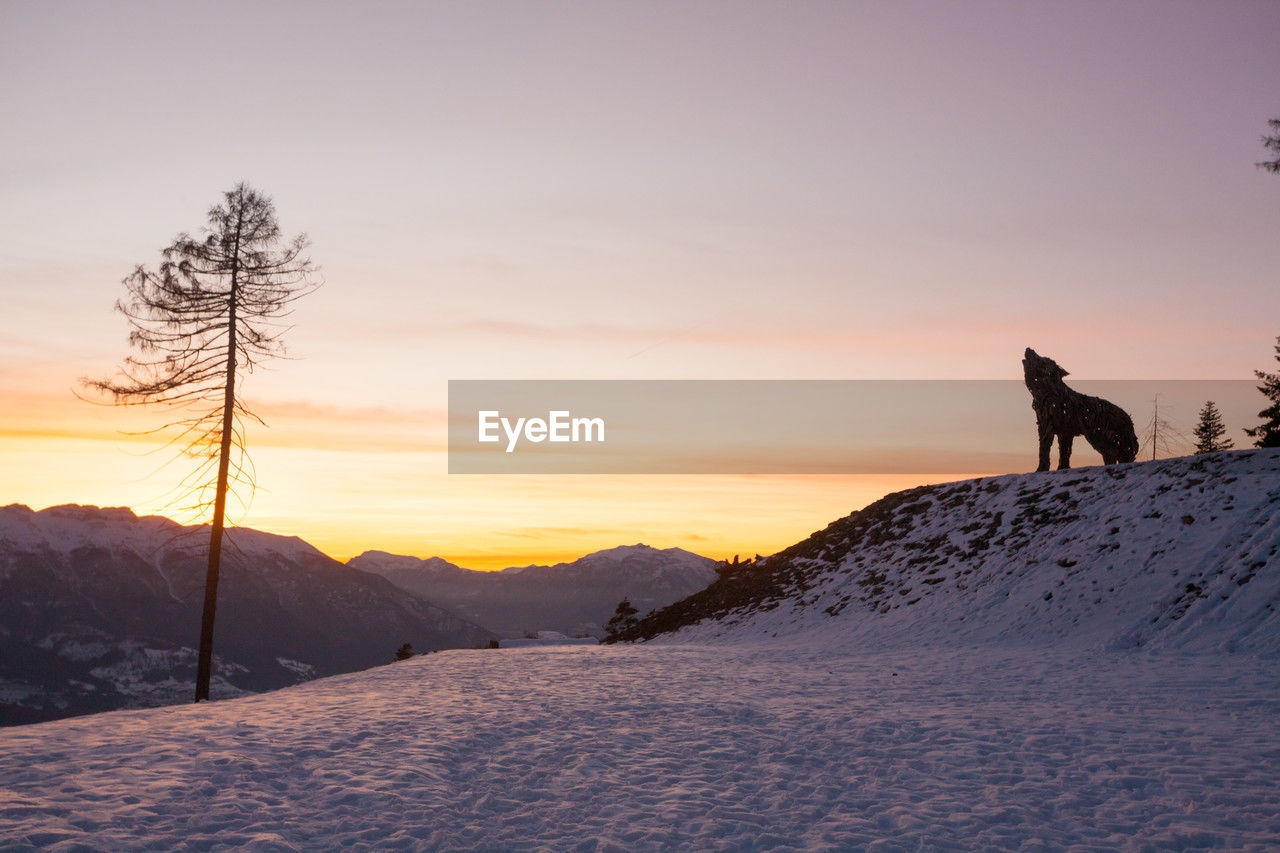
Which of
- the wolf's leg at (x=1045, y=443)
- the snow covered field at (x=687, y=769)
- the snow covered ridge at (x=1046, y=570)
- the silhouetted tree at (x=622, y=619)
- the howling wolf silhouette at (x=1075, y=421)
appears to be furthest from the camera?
the silhouetted tree at (x=622, y=619)

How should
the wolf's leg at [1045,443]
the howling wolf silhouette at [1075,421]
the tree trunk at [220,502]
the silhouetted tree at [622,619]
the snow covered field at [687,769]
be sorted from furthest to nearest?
the silhouetted tree at [622,619] < the wolf's leg at [1045,443] < the howling wolf silhouette at [1075,421] < the tree trunk at [220,502] < the snow covered field at [687,769]

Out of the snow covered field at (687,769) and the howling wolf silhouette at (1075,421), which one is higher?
the howling wolf silhouette at (1075,421)

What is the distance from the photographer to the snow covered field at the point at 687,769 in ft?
25.3

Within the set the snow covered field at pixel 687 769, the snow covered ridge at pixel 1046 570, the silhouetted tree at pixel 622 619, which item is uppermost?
the snow covered ridge at pixel 1046 570

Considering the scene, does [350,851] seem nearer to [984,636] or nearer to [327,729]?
[327,729]

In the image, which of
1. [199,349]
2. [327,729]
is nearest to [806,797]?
[327,729]

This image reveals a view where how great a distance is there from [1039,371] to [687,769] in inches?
1165

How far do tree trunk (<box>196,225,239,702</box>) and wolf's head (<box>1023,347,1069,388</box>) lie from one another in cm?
3042

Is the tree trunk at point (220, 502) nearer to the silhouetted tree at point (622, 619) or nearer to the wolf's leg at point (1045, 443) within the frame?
the silhouetted tree at point (622, 619)

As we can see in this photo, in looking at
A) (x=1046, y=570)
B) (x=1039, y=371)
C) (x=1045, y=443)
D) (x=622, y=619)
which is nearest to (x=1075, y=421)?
(x=1045, y=443)

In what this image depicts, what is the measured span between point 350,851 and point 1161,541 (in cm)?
2308

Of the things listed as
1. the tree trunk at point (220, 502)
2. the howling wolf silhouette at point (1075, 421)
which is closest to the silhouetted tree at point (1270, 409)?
the howling wolf silhouette at point (1075, 421)

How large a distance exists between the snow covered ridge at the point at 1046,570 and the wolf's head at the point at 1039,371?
4245 mm

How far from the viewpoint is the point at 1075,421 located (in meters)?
32.3
